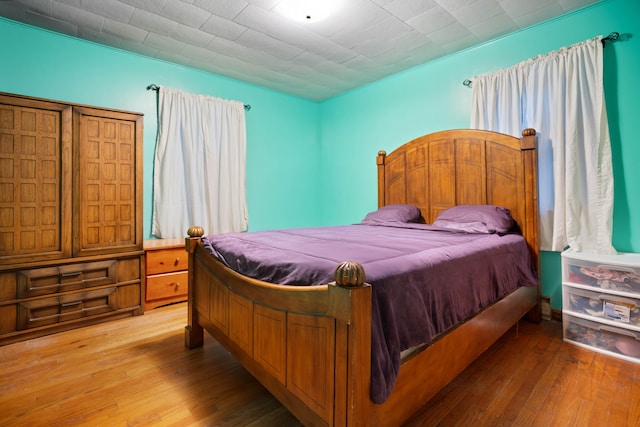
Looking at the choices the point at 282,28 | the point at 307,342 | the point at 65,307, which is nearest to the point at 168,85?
the point at 282,28

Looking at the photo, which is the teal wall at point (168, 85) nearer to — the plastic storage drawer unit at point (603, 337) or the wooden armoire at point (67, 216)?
the wooden armoire at point (67, 216)

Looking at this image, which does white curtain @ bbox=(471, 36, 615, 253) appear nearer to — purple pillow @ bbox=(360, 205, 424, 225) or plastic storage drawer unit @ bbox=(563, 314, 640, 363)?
plastic storage drawer unit @ bbox=(563, 314, 640, 363)

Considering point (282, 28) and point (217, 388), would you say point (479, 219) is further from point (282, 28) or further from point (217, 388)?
point (282, 28)

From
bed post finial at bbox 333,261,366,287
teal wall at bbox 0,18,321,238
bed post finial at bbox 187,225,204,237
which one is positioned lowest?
bed post finial at bbox 333,261,366,287

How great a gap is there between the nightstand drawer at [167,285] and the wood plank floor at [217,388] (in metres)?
0.61

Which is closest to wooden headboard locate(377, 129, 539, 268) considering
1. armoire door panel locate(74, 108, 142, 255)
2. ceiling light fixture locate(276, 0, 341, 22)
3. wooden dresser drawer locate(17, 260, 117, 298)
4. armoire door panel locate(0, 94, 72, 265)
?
ceiling light fixture locate(276, 0, 341, 22)

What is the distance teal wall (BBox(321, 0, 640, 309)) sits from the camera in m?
2.27

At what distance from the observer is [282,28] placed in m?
2.73

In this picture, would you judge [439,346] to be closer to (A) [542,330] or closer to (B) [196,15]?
(A) [542,330]

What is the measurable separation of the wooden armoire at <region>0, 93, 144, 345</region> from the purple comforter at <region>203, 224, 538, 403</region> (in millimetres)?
1175

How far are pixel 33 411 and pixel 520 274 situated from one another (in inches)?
115

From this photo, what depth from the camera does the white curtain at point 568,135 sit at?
229 centimetres

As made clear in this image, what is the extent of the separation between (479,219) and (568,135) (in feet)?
2.97

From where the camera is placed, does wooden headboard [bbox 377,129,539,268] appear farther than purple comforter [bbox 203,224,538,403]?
Yes
